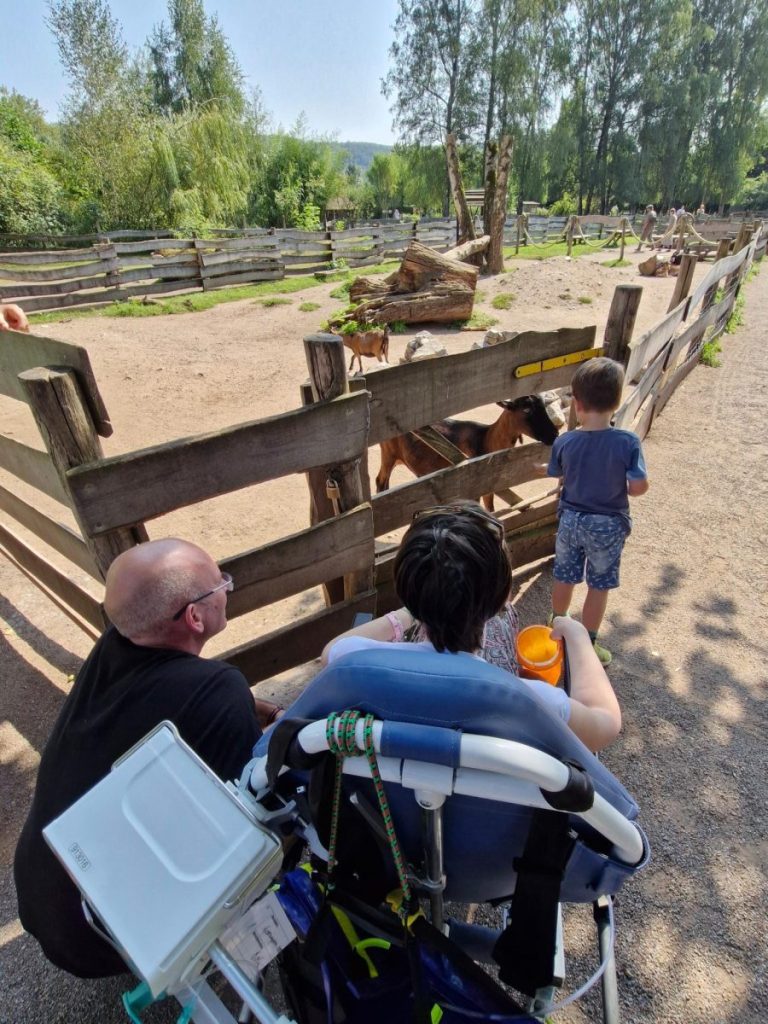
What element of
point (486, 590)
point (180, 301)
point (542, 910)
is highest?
point (486, 590)

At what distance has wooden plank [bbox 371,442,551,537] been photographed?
3105 millimetres

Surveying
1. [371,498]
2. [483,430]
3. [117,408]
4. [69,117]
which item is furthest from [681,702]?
[69,117]

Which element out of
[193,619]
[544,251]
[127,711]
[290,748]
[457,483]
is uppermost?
[290,748]

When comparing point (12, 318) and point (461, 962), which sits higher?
point (12, 318)

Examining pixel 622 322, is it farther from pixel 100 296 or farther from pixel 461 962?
pixel 100 296

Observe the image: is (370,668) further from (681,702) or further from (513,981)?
(681,702)

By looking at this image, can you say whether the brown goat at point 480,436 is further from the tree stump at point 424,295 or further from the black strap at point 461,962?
the tree stump at point 424,295

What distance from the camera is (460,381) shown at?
3.01 meters

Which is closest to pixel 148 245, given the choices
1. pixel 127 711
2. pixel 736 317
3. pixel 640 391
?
pixel 736 317

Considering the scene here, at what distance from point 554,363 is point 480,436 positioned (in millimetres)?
1219

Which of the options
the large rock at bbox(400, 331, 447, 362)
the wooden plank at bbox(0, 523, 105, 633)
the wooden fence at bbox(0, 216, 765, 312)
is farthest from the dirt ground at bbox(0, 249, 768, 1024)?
the wooden fence at bbox(0, 216, 765, 312)

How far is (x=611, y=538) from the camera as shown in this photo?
289cm

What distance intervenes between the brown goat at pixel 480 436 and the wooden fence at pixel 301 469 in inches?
18.1

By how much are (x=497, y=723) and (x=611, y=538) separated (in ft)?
7.24
